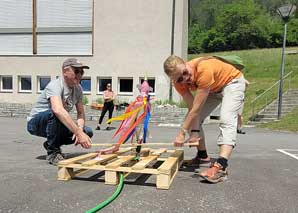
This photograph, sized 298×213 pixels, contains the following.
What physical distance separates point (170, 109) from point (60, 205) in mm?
13419

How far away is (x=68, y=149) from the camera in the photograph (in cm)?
643

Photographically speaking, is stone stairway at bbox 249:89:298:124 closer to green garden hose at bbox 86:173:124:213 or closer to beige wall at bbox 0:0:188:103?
beige wall at bbox 0:0:188:103

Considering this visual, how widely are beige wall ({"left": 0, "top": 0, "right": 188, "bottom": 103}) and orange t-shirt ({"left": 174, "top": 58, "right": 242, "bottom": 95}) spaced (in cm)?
1554

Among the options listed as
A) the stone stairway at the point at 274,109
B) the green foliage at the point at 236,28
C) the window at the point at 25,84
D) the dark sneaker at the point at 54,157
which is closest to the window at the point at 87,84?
the window at the point at 25,84

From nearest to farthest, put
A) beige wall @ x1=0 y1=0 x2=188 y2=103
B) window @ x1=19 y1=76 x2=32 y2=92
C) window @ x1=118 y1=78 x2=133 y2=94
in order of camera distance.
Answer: beige wall @ x1=0 y1=0 x2=188 y2=103 < window @ x1=118 y1=78 x2=133 y2=94 < window @ x1=19 y1=76 x2=32 y2=92

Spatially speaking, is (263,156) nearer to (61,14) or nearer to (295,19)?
(61,14)

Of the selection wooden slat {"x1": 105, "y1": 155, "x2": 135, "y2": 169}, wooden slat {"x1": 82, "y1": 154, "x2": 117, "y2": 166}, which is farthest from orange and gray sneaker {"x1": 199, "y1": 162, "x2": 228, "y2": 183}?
wooden slat {"x1": 82, "y1": 154, "x2": 117, "y2": 166}

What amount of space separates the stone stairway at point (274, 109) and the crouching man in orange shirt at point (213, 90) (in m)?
11.7

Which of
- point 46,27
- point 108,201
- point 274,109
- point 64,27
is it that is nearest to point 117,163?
point 108,201

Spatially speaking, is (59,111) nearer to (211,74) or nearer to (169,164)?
(169,164)

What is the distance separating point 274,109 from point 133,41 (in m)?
9.09

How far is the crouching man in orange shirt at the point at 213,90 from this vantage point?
3.92 m

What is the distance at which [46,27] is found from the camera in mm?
22219

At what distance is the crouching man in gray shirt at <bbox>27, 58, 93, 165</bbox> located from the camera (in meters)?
4.42
